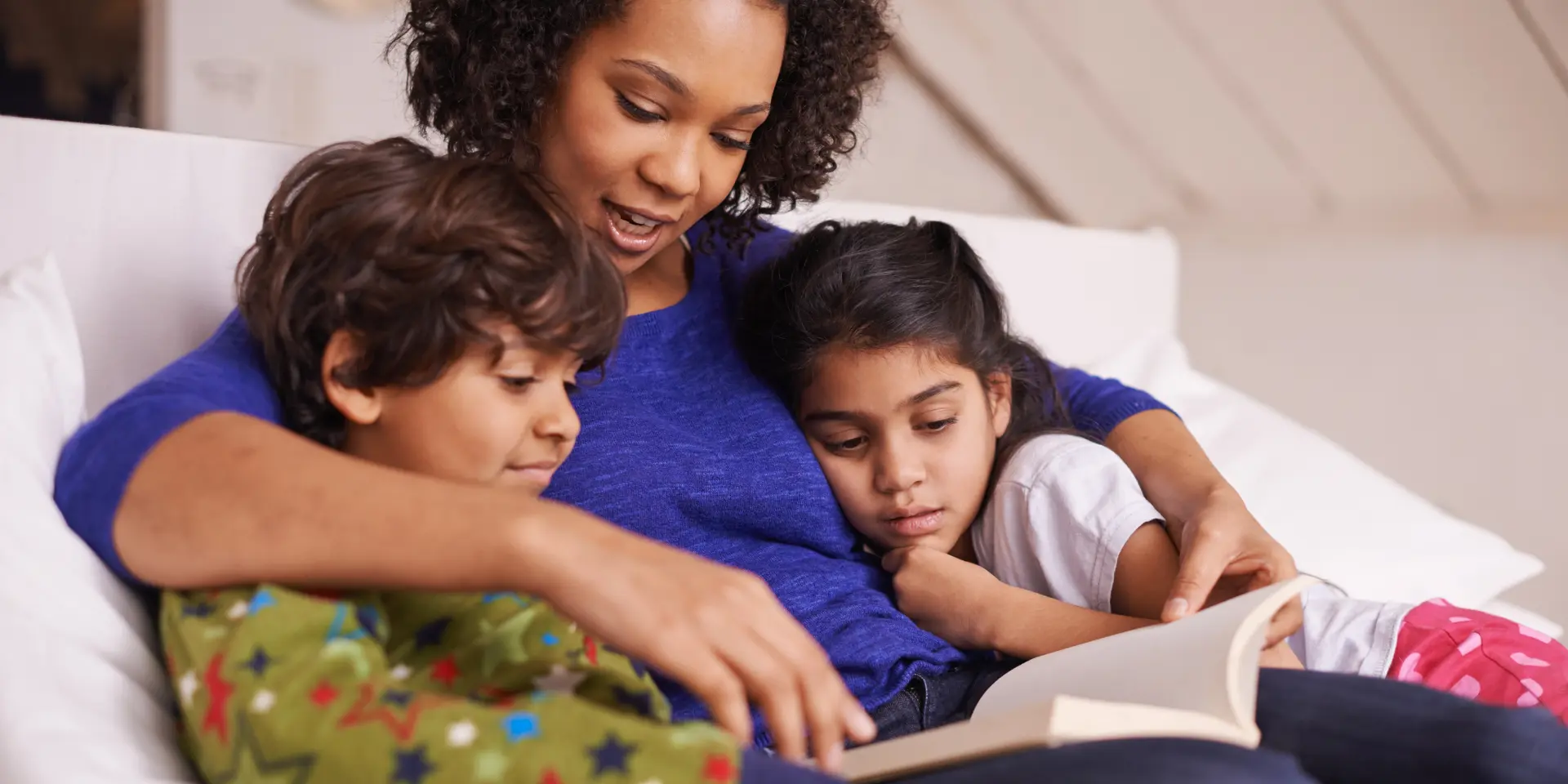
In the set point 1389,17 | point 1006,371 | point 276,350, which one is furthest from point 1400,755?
point 1389,17

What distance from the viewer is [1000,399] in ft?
4.37

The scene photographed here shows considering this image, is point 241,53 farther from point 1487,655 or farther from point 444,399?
point 1487,655

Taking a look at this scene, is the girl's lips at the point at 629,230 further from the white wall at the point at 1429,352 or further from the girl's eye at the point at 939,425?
the white wall at the point at 1429,352

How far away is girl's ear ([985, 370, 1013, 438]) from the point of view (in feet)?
4.31

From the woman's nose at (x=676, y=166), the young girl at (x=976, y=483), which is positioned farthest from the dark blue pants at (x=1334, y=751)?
the woman's nose at (x=676, y=166)

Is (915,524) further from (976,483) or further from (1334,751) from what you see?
(1334,751)

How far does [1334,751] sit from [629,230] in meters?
0.67

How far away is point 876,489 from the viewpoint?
1.19 meters

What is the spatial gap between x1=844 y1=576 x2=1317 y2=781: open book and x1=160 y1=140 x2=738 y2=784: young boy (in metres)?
0.17

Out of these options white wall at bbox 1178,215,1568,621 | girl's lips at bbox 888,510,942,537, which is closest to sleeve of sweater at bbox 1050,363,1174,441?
girl's lips at bbox 888,510,942,537

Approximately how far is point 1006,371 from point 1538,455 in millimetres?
1289

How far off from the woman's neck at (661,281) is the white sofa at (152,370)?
35 centimetres

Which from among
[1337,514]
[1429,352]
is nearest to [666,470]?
[1337,514]

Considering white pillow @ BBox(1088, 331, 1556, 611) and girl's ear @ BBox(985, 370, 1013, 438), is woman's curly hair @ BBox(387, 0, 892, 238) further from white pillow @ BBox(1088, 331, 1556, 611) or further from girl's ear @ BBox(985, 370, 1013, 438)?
white pillow @ BBox(1088, 331, 1556, 611)
